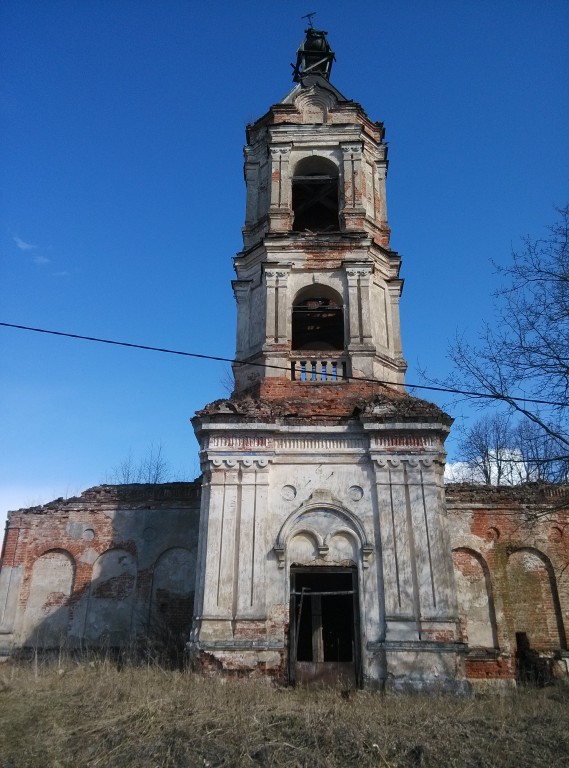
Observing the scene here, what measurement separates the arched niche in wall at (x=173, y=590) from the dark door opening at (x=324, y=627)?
9.84 feet

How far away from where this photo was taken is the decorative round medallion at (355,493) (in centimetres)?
1166

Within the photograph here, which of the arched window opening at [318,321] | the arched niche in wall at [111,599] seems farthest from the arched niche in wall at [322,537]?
the arched niche in wall at [111,599]

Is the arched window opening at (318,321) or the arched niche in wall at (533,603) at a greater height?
the arched window opening at (318,321)

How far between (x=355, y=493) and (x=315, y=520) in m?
0.91

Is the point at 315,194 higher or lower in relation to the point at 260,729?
higher

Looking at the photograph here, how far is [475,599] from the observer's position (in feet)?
46.6

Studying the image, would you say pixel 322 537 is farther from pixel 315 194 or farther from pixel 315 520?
pixel 315 194

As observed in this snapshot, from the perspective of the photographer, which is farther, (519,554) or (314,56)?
(314,56)

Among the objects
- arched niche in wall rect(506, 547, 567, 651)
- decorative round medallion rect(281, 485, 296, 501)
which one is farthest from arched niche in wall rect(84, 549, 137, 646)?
arched niche in wall rect(506, 547, 567, 651)

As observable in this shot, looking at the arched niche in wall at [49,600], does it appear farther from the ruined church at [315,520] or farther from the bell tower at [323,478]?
the bell tower at [323,478]

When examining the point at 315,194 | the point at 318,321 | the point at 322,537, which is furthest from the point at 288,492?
the point at 315,194

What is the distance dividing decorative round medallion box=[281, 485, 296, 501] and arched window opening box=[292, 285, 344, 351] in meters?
4.56

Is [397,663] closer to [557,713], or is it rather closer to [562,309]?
[557,713]

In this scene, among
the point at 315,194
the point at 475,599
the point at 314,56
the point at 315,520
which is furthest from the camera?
the point at 314,56
